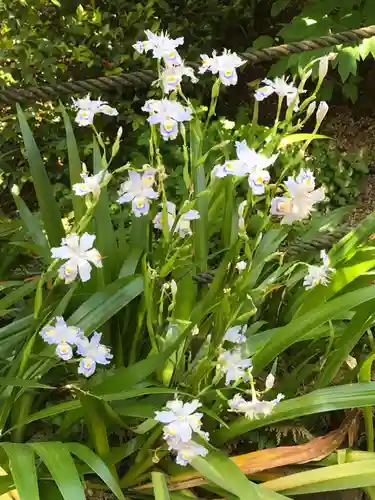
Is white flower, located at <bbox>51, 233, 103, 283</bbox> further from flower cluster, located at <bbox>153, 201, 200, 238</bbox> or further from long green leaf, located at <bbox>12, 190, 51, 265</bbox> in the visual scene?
long green leaf, located at <bbox>12, 190, 51, 265</bbox>

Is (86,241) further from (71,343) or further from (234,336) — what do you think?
(234,336)

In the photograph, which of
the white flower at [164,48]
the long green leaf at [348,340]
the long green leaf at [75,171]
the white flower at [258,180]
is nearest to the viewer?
the white flower at [258,180]

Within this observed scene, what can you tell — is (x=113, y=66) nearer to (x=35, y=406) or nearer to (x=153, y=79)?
(x=153, y=79)

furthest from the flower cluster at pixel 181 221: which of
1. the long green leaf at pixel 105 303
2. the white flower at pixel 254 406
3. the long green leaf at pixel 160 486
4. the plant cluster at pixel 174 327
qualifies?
the long green leaf at pixel 160 486

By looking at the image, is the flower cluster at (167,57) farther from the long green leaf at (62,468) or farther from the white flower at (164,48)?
the long green leaf at (62,468)

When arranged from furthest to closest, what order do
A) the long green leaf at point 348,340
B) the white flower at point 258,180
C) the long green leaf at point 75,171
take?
the long green leaf at point 75,171, the long green leaf at point 348,340, the white flower at point 258,180

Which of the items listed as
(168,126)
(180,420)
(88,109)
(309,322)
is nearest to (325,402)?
(309,322)

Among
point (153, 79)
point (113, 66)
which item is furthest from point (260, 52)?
point (113, 66)
